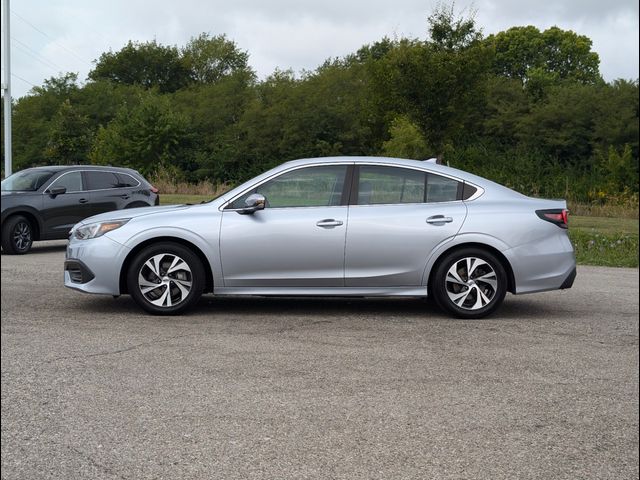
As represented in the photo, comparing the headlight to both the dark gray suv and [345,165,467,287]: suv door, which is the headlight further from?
the dark gray suv

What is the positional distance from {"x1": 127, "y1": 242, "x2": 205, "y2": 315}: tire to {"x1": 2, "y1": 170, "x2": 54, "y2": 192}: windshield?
766 centimetres

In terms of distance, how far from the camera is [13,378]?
211 inches

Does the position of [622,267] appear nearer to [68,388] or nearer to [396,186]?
[396,186]

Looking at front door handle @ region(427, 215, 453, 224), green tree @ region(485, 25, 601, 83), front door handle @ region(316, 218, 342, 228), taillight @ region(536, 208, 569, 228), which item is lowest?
front door handle @ region(316, 218, 342, 228)

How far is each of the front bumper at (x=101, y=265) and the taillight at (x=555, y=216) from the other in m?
3.96

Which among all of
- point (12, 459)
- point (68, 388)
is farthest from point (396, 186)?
point (12, 459)

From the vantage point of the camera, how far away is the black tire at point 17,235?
14.3 m

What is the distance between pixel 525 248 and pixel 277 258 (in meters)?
2.34

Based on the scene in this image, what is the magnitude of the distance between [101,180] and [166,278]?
8673 millimetres

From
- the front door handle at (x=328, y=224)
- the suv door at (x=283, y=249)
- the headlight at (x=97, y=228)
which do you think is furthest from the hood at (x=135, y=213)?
the front door handle at (x=328, y=224)

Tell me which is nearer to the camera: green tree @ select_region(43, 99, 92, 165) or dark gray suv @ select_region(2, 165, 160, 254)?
dark gray suv @ select_region(2, 165, 160, 254)

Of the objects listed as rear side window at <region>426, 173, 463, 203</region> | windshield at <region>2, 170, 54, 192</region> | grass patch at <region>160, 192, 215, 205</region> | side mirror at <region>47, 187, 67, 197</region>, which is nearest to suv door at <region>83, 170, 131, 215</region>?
side mirror at <region>47, 187, 67, 197</region>

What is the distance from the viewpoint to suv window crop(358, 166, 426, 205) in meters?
8.18

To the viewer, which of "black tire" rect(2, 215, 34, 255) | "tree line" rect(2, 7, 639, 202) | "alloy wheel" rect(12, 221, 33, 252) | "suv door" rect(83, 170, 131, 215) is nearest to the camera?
"black tire" rect(2, 215, 34, 255)
